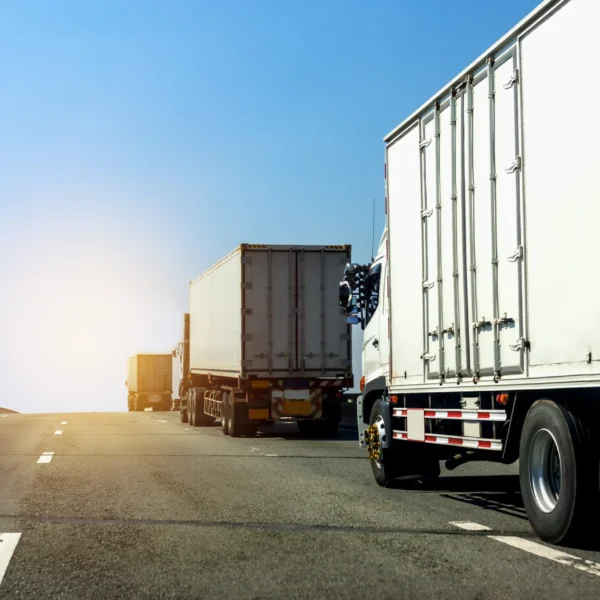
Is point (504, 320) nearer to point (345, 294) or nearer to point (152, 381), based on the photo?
point (345, 294)

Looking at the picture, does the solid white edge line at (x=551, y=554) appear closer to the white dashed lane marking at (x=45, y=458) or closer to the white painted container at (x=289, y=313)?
the white dashed lane marking at (x=45, y=458)

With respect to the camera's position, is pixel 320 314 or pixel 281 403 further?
pixel 320 314

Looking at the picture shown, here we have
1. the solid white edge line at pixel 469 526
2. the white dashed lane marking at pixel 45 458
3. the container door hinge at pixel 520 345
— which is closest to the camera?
the container door hinge at pixel 520 345

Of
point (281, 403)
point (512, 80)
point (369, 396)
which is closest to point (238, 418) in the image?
point (281, 403)

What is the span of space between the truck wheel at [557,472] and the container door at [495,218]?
52 cm

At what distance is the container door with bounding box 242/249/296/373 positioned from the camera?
2041cm

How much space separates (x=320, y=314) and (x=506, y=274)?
43.2 ft

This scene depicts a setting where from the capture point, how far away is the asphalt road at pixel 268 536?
5.54 m

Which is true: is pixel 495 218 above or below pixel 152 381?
above

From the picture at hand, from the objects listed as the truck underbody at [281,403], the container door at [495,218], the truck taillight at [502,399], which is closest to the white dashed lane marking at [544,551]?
the truck taillight at [502,399]

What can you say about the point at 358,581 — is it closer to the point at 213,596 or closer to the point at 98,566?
the point at 213,596

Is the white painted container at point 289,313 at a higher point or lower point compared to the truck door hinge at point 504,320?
higher

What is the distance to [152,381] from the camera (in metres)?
51.0

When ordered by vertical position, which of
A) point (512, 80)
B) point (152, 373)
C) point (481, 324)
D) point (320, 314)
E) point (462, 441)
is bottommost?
point (462, 441)
